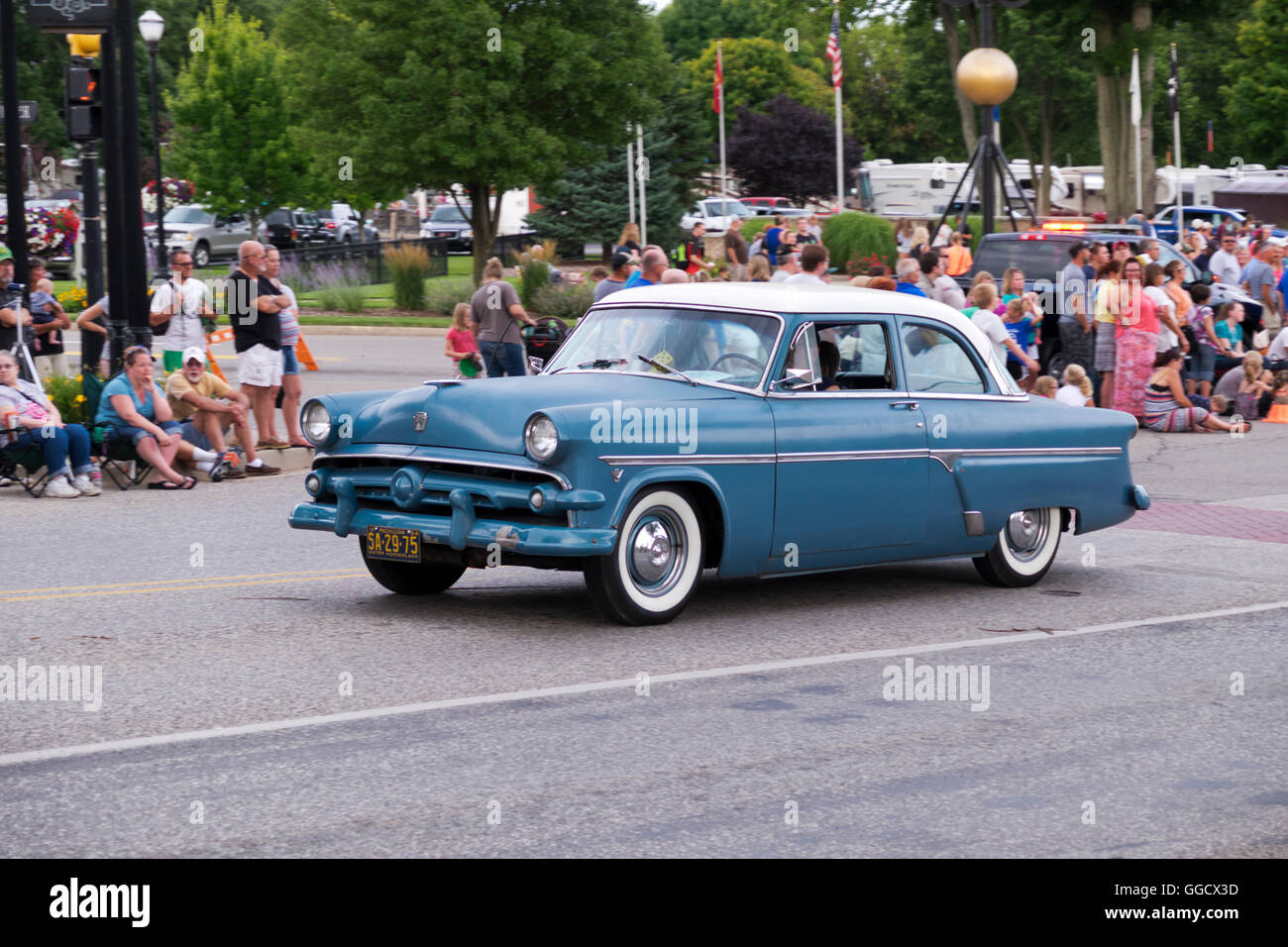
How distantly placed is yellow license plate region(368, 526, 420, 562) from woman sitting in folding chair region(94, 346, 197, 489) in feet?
21.0

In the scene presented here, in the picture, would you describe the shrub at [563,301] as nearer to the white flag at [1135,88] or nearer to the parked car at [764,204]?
the white flag at [1135,88]

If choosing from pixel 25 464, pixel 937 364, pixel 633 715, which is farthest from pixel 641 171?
pixel 633 715

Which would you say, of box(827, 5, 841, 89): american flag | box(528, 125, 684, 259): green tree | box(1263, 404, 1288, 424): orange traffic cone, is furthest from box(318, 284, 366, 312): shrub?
box(1263, 404, 1288, 424): orange traffic cone

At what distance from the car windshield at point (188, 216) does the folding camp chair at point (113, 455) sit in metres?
38.1

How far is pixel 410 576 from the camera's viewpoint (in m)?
10.0

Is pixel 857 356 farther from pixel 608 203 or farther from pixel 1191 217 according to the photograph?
pixel 608 203

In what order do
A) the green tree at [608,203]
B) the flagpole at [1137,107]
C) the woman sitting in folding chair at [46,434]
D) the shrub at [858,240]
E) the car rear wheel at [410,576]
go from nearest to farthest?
1. the car rear wheel at [410,576]
2. the woman sitting in folding chair at [46,434]
3. the shrub at [858,240]
4. the flagpole at [1137,107]
5. the green tree at [608,203]

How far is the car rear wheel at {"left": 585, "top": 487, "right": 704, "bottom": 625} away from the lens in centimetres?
884

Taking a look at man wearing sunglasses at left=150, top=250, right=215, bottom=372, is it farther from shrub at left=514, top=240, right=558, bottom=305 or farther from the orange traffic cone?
shrub at left=514, top=240, right=558, bottom=305

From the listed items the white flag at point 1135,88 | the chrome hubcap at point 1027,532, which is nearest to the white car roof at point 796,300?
the chrome hubcap at point 1027,532

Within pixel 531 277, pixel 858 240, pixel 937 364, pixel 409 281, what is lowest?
pixel 937 364

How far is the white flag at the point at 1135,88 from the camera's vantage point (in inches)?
1763

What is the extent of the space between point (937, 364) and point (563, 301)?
2193cm
